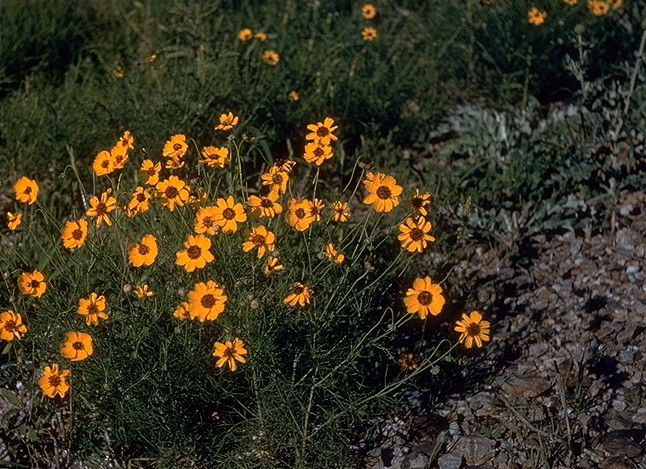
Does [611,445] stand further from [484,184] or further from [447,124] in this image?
[447,124]

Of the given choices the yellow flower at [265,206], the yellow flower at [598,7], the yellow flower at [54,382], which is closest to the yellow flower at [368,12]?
A: the yellow flower at [598,7]

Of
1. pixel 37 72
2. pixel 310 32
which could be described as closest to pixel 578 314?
pixel 310 32

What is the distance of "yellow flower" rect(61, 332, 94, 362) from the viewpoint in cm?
231

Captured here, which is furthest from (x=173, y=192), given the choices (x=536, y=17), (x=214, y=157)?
(x=536, y=17)

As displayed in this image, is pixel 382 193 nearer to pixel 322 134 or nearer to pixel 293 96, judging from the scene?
pixel 322 134

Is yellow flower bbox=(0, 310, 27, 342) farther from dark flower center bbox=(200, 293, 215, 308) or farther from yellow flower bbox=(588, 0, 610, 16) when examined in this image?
yellow flower bbox=(588, 0, 610, 16)

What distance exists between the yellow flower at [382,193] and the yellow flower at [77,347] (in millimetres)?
840

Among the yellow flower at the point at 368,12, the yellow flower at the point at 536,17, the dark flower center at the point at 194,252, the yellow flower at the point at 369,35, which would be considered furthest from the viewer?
the yellow flower at the point at 368,12

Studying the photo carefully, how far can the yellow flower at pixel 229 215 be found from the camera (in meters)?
2.41

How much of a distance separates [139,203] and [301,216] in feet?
1.48

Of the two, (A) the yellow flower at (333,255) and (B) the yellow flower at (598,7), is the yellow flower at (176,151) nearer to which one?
(A) the yellow flower at (333,255)

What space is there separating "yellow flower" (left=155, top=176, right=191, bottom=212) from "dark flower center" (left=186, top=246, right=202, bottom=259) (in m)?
0.19

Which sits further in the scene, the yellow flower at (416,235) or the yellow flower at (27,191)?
the yellow flower at (27,191)

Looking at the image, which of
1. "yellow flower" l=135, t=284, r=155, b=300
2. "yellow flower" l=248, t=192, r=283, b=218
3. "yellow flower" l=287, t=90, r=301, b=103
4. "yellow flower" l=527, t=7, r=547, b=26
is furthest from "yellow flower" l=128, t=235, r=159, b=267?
"yellow flower" l=527, t=7, r=547, b=26
